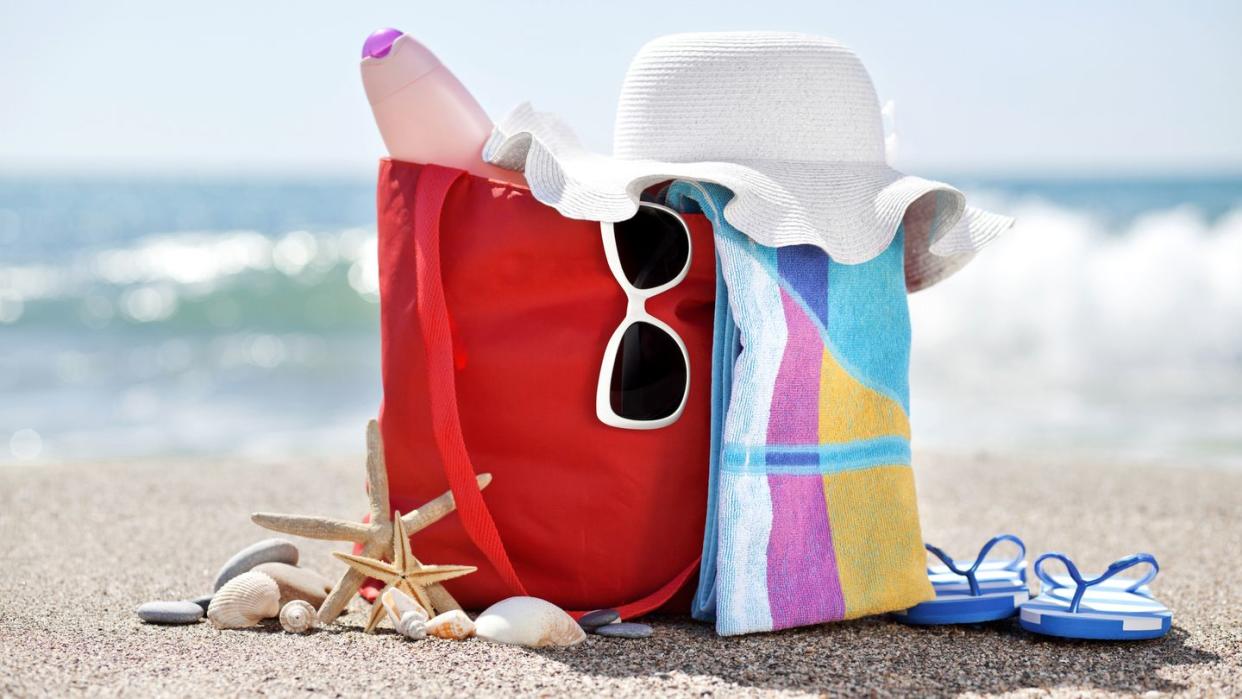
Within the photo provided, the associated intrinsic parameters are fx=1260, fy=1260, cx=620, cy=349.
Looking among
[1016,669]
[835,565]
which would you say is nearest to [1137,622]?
[1016,669]

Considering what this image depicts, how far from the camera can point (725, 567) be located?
269 centimetres

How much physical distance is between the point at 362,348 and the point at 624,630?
874 centimetres

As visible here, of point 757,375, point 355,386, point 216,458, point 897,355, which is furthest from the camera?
point 355,386

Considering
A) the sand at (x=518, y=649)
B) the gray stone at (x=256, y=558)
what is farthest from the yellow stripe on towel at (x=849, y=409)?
the gray stone at (x=256, y=558)

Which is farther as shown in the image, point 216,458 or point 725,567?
point 216,458

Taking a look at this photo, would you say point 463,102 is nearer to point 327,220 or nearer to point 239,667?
point 239,667

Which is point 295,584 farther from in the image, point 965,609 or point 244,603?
point 965,609

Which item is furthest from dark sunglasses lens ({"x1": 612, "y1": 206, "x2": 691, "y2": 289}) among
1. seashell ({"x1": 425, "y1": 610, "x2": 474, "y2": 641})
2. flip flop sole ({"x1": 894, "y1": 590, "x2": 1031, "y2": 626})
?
flip flop sole ({"x1": 894, "y1": 590, "x2": 1031, "y2": 626})

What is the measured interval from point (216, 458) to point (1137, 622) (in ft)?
14.4

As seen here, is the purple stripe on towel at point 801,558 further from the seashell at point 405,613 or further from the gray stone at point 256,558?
the gray stone at point 256,558

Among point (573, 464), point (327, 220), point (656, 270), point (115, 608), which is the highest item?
point (327, 220)

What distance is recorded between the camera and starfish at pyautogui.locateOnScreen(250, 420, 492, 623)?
9.12 ft

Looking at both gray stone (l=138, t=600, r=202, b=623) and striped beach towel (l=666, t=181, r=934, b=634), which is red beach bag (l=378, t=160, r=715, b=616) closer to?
striped beach towel (l=666, t=181, r=934, b=634)

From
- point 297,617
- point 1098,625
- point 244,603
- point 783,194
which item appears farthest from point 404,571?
point 1098,625
